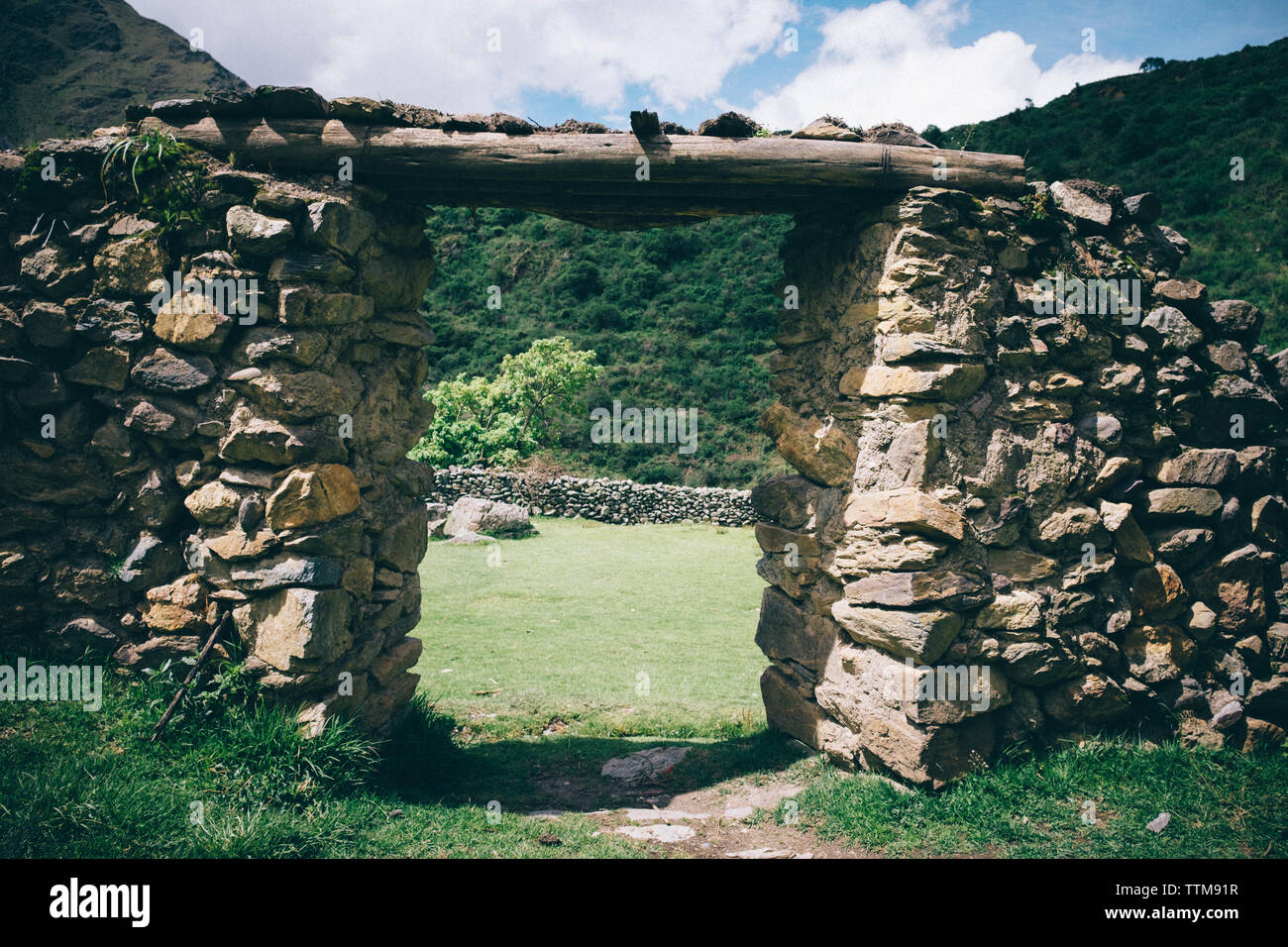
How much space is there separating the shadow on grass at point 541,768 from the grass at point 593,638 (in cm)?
40

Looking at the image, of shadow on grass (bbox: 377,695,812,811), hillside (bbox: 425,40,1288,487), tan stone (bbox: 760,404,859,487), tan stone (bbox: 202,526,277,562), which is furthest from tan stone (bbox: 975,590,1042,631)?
hillside (bbox: 425,40,1288,487)

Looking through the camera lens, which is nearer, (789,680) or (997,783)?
(997,783)

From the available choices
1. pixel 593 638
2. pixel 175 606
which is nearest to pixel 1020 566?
pixel 175 606

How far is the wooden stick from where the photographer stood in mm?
4039

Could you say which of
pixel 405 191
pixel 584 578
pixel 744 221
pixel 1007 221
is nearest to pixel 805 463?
pixel 1007 221

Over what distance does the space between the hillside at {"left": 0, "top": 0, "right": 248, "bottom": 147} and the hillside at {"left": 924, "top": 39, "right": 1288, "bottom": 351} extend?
27.9 m

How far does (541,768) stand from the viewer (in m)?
5.54

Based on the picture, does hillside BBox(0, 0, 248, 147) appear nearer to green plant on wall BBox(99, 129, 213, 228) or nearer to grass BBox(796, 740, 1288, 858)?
green plant on wall BBox(99, 129, 213, 228)

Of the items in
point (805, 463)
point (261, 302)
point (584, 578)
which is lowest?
point (584, 578)

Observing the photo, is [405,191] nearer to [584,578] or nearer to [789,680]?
[789,680]

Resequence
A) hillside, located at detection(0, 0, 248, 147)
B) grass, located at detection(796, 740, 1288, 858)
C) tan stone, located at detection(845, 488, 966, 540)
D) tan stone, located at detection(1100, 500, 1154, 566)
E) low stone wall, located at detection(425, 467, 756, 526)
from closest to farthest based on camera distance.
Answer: grass, located at detection(796, 740, 1288, 858), tan stone, located at detection(845, 488, 966, 540), tan stone, located at detection(1100, 500, 1154, 566), low stone wall, located at detection(425, 467, 756, 526), hillside, located at detection(0, 0, 248, 147)

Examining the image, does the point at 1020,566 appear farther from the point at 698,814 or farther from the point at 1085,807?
the point at 698,814

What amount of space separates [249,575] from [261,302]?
160 centimetres
